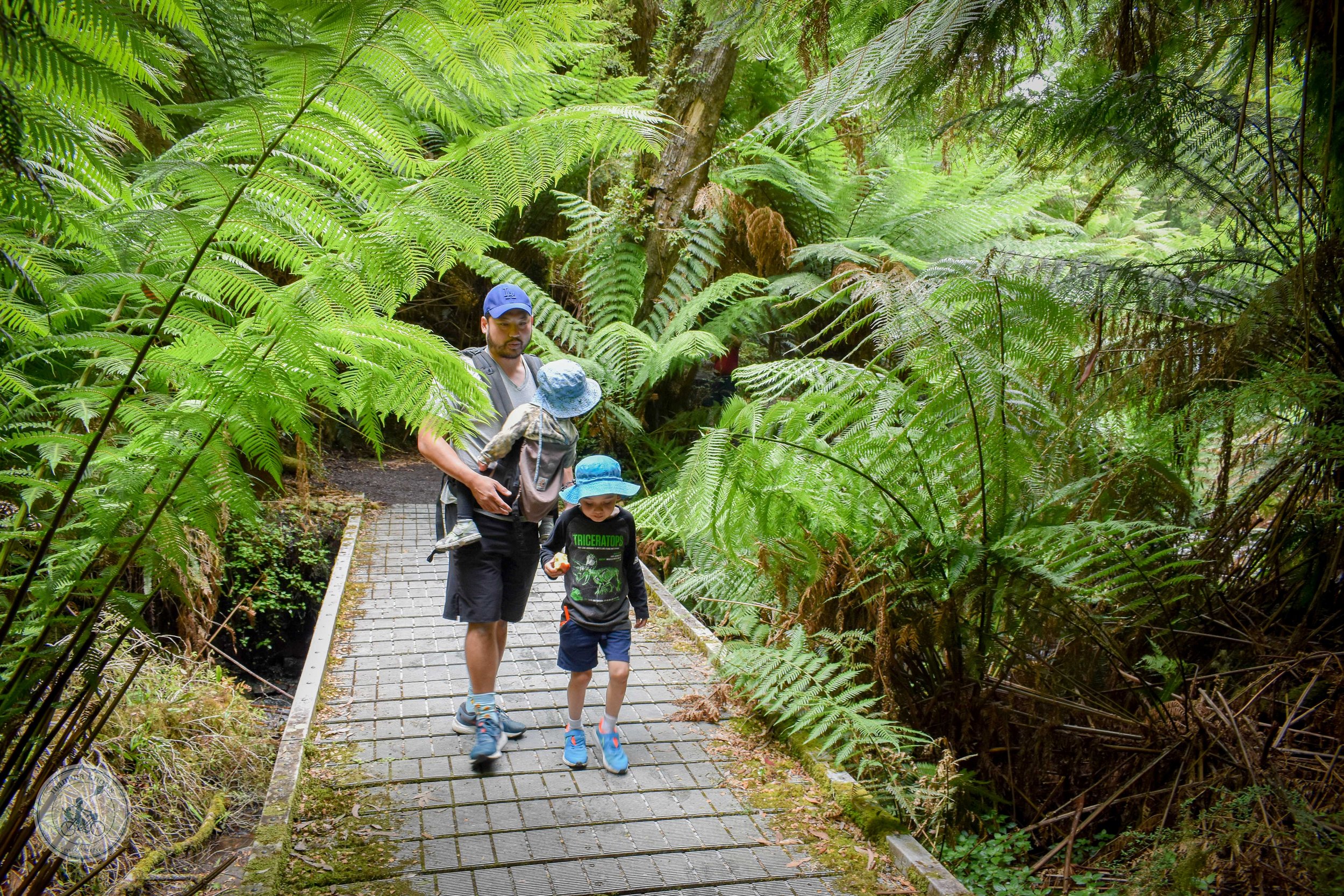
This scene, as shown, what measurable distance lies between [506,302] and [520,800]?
1.91 metres

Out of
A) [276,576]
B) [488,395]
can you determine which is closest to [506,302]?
[488,395]

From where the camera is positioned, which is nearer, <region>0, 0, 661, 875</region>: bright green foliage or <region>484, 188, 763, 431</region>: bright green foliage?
<region>0, 0, 661, 875</region>: bright green foliage

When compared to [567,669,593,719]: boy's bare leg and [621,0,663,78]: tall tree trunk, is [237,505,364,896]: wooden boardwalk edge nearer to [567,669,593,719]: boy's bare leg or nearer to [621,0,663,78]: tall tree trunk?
[567,669,593,719]: boy's bare leg

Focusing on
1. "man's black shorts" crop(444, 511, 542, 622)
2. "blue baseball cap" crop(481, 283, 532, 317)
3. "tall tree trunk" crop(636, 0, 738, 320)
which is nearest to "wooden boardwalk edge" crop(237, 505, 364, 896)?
"man's black shorts" crop(444, 511, 542, 622)

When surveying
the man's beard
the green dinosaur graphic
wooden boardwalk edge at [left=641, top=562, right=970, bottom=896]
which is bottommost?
wooden boardwalk edge at [left=641, top=562, right=970, bottom=896]

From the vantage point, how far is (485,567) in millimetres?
3354

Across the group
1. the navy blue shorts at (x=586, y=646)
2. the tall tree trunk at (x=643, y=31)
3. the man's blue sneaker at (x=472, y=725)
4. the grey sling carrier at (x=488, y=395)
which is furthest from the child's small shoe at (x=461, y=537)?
the tall tree trunk at (x=643, y=31)

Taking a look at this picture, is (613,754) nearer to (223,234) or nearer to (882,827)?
(882,827)

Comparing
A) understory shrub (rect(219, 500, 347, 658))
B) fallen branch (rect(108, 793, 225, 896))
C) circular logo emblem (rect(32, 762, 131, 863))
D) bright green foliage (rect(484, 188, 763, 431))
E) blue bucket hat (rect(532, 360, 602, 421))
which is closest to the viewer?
circular logo emblem (rect(32, 762, 131, 863))

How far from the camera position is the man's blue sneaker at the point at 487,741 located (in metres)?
3.35

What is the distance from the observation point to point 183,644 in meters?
4.74

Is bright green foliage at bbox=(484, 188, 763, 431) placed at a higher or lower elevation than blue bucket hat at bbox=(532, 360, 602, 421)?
higher

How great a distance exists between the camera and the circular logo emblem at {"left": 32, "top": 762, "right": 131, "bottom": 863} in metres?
1.98

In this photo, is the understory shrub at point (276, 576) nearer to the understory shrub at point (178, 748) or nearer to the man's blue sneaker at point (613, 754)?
the understory shrub at point (178, 748)
